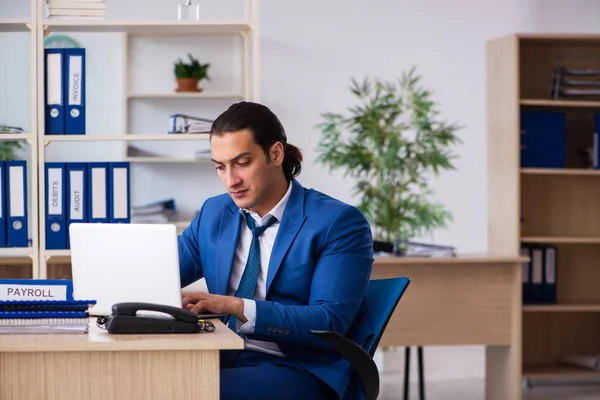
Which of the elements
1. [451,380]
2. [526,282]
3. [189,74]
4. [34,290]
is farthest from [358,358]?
[189,74]

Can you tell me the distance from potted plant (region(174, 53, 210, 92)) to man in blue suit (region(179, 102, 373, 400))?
15.5 ft

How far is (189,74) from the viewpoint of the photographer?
727 cm

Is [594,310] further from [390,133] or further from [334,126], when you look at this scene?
[334,126]

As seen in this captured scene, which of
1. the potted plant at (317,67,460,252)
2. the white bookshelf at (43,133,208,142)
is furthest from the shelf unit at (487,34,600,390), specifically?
the white bookshelf at (43,133,208,142)

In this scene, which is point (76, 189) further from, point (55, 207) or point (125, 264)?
point (125, 264)

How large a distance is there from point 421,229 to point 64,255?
4.06 m

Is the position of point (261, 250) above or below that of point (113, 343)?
above

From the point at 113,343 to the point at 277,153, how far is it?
85 centimetres

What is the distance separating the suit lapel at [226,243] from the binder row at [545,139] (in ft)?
9.53

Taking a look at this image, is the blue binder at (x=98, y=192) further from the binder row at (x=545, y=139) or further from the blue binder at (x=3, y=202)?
the binder row at (x=545, y=139)

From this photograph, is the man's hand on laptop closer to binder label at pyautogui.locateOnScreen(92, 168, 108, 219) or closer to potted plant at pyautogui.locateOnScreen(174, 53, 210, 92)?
binder label at pyautogui.locateOnScreen(92, 168, 108, 219)

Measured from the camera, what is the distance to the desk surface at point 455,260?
4.68m

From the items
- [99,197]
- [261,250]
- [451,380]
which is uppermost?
[99,197]

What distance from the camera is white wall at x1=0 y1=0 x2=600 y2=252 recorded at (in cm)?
743
